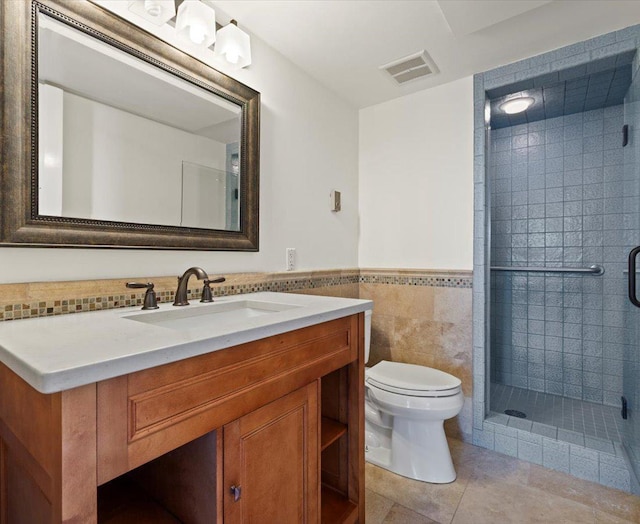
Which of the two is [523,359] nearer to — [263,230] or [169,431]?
[263,230]

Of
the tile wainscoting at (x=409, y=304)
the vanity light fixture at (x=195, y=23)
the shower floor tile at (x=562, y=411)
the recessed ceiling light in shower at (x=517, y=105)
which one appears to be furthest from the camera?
the recessed ceiling light in shower at (x=517, y=105)

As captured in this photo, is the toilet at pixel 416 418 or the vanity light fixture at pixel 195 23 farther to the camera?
the toilet at pixel 416 418

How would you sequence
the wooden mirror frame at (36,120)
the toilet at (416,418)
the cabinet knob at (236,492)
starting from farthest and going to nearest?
the toilet at (416,418)
the wooden mirror frame at (36,120)
the cabinet knob at (236,492)

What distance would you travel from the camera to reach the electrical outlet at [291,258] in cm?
185

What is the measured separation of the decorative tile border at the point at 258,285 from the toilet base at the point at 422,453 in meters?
0.83

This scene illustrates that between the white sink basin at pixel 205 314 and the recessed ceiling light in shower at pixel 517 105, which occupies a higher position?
the recessed ceiling light in shower at pixel 517 105

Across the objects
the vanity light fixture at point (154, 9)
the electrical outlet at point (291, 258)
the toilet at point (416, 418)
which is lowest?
the toilet at point (416, 418)

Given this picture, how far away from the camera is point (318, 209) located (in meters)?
2.07

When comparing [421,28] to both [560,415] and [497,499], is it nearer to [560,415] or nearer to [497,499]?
[497,499]

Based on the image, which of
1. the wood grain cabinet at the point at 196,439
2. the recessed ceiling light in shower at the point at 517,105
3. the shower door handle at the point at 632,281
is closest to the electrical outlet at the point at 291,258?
the wood grain cabinet at the point at 196,439

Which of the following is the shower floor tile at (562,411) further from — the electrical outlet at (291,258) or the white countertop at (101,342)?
the white countertop at (101,342)

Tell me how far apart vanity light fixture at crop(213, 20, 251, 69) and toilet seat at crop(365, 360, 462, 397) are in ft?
5.39

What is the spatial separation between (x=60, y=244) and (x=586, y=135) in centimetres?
313

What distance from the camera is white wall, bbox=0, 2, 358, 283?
115 centimetres
